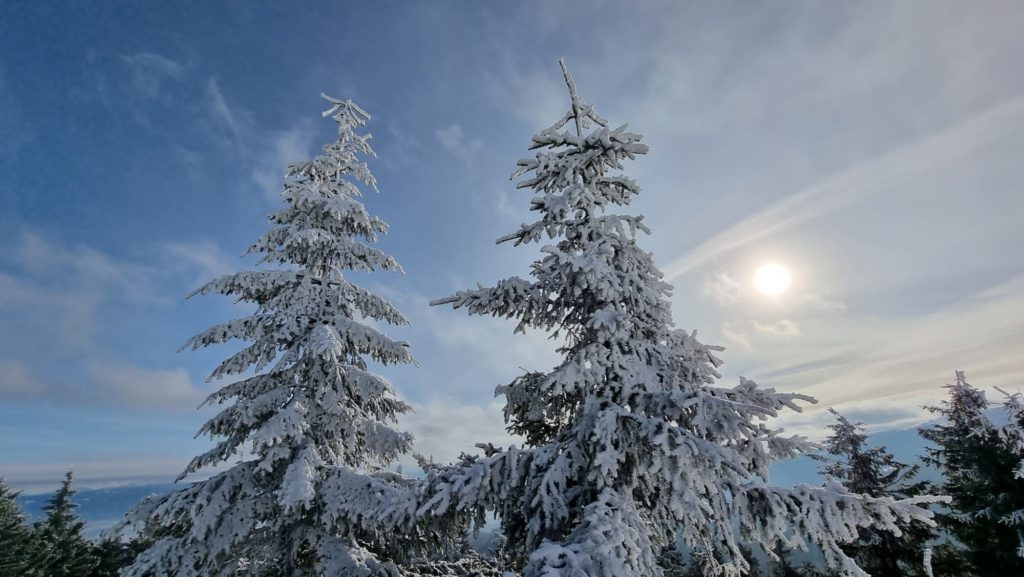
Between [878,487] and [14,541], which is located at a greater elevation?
[878,487]

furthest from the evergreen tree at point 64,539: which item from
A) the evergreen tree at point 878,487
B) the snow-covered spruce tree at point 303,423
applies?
the evergreen tree at point 878,487

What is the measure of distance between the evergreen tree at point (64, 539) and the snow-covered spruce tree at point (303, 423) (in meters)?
40.4


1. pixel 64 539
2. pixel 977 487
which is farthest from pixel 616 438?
pixel 64 539

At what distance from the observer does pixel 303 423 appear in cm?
→ 934

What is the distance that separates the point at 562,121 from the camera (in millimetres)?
9133

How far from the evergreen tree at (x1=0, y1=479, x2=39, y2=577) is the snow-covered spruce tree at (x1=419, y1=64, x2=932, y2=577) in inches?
1642

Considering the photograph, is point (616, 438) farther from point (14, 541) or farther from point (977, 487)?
point (14, 541)

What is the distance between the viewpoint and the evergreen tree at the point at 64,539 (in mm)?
34875

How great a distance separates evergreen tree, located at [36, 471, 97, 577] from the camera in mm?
34875

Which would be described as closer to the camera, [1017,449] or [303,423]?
[303,423]

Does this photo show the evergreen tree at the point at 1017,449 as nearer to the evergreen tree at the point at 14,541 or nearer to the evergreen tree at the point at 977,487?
the evergreen tree at the point at 977,487

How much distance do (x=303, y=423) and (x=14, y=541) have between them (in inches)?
1609

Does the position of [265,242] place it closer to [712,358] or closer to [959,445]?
[712,358]

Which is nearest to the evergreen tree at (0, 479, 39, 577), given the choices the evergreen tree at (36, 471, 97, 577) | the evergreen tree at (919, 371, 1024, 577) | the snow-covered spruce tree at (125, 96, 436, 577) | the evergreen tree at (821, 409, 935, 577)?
the evergreen tree at (36, 471, 97, 577)
